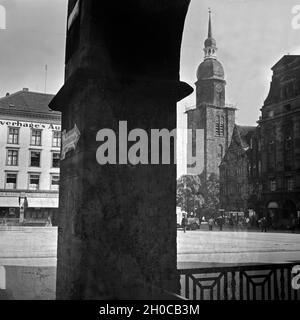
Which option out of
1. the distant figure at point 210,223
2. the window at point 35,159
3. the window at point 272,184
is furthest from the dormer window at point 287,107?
the window at point 35,159

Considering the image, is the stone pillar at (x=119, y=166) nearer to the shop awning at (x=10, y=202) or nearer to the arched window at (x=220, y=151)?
the shop awning at (x=10, y=202)

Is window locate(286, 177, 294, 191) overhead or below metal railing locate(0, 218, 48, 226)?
overhead

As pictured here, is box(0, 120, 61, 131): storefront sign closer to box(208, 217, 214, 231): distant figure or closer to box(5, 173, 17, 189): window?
box(5, 173, 17, 189): window

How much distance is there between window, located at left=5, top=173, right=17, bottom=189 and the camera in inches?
722

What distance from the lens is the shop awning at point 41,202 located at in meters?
18.3

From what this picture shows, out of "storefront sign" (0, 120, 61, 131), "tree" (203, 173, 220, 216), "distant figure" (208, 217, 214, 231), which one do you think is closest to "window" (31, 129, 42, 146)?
"storefront sign" (0, 120, 61, 131)

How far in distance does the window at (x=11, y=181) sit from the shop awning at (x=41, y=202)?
97 cm

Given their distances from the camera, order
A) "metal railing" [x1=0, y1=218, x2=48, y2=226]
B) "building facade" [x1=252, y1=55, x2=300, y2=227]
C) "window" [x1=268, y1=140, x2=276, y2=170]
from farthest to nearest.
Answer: "window" [x1=268, y1=140, x2=276, y2=170]
"building facade" [x1=252, y1=55, x2=300, y2=227]
"metal railing" [x1=0, y1=218, x2=48, y2=226]

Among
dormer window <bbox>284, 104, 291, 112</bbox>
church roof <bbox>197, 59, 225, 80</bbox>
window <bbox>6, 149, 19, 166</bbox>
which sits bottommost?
window <bbox>6, 149, 19, 166</bbox>

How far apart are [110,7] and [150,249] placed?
1.72 metres

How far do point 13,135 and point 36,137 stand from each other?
41.6 inches

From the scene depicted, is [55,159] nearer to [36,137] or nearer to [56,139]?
[36,137]

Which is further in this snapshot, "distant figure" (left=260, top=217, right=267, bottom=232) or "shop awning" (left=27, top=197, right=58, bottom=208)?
"distant figure" (left=260, top=217, right=267, bottom=232)
